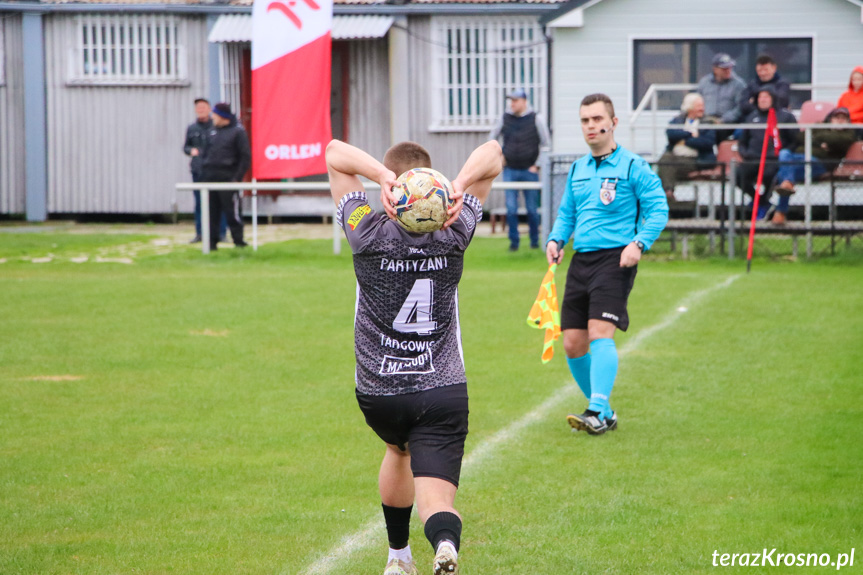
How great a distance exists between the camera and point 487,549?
16.3ft

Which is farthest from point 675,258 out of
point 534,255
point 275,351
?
point 275,351

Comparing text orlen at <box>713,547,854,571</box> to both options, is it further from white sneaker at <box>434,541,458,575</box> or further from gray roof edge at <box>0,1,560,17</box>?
gray roof edge at <box>0,1,560,17</box>

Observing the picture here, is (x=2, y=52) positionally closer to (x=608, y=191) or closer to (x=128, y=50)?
(x=128, y=50)

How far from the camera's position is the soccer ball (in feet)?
12.6

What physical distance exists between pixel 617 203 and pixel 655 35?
13.4 meters

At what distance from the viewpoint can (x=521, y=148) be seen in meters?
17.4

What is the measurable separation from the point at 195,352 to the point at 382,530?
479cm

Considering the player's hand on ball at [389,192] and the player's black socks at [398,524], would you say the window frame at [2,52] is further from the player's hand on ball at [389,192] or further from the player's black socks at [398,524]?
the player's hand on ball at [389,192]

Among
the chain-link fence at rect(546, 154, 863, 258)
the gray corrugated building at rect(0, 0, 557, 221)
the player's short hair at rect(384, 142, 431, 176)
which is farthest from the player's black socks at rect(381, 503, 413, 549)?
the gray corrugated building at rect(0, 0, 557, 221)

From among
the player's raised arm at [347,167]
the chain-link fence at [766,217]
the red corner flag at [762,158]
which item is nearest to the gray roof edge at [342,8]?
the chain-link fence at [766,217]

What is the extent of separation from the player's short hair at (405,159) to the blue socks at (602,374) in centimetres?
315

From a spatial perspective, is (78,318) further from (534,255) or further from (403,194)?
(403,194)

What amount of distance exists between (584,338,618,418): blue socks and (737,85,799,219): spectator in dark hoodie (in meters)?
9.50

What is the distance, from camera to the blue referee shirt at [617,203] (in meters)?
7.00
